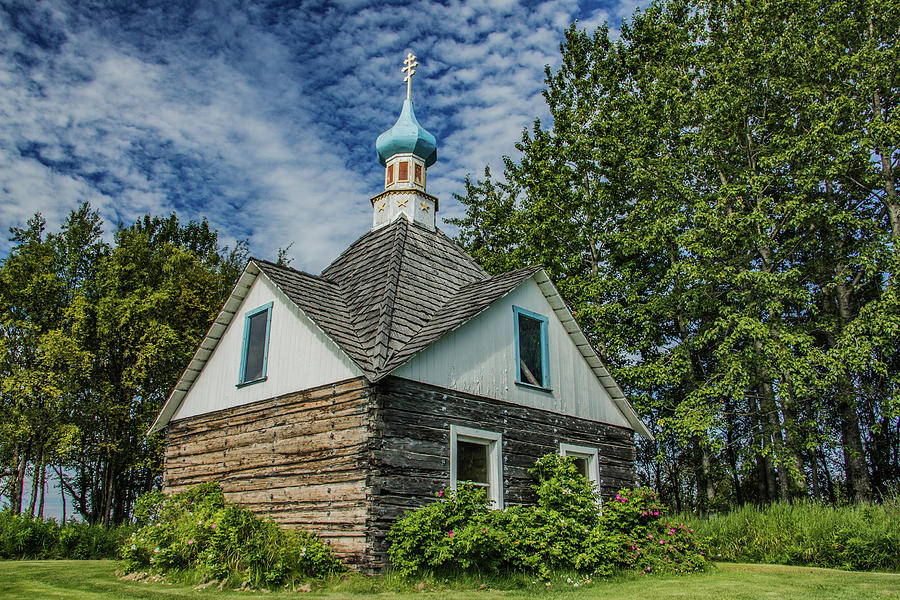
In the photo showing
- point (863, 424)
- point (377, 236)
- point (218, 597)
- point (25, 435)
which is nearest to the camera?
point (218, 597)

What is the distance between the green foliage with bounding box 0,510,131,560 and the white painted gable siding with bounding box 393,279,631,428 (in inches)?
357

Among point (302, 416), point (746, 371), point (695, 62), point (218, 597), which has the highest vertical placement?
point (695, 62)

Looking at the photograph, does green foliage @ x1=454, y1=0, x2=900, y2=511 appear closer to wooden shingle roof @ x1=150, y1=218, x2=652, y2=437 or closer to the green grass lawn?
wooden shingle roof @ x1=150, y1=218, x2=652, y2=437

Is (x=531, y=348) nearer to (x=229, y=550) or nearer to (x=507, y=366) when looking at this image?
(x=507, y=366)

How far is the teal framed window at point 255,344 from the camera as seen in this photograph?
12.2m

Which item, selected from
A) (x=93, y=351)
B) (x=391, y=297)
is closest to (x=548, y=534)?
(x=391, y=297)

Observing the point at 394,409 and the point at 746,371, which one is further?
the point at 746,371

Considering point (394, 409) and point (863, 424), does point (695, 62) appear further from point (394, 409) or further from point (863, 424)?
point (394, 409)

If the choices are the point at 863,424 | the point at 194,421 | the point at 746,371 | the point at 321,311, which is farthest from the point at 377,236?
the point at 863,424

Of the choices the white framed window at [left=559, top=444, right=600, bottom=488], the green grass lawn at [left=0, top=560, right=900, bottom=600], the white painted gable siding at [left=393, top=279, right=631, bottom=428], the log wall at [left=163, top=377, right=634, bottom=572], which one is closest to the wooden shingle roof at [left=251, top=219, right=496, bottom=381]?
the white painted gable siding at [left=393, top=279, right=631, bottom=428]

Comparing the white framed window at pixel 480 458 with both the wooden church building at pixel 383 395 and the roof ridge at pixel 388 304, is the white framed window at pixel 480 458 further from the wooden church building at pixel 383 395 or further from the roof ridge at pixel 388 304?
the roof ridge at pixel 388 304

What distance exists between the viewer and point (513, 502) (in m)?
11.2

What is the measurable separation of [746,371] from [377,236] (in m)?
10.7

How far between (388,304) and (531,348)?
309cm
